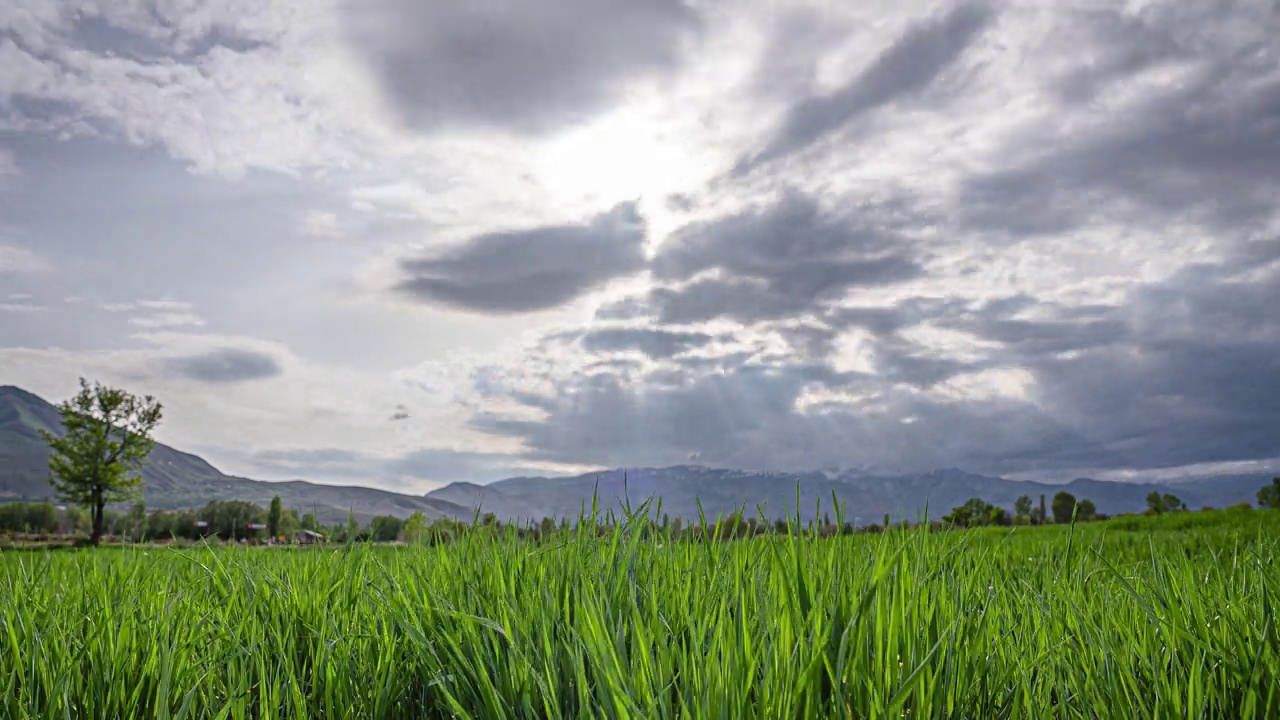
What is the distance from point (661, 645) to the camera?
80.4 inches

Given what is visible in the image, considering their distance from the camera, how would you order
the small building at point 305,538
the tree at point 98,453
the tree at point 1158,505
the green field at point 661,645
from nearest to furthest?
1. the green field at point 661,645
2. the small building at point 305,538
3. the tree at point 1158,505
4. the tree at point 98,453

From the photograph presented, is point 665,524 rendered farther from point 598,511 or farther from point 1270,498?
point 1270,498

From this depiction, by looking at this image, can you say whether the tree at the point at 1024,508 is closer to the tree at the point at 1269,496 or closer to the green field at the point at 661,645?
the tree at the point at 1269,496

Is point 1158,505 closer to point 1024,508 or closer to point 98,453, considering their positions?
point 1024,508

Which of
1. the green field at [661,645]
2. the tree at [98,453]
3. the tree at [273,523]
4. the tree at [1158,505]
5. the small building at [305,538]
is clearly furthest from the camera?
the tree at [98,453]

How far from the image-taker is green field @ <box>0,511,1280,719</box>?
204 centimetres

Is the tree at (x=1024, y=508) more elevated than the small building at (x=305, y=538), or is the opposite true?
the small building at (x=305, y=538)

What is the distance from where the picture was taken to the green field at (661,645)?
2.04m

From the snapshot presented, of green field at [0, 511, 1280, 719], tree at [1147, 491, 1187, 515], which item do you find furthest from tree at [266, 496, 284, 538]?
tree at [1147, 491, 1187, 515]

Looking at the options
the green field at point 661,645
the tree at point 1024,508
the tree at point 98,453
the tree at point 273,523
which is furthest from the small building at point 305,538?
the tree at point 98,453

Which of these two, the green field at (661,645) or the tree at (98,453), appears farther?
the tree at (98,453)

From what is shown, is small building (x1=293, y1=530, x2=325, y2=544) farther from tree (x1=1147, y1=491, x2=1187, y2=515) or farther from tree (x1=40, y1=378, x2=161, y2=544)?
tree (x1=40, y1=378, x2=161, y2=544)

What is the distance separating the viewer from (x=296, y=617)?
3.46 metres

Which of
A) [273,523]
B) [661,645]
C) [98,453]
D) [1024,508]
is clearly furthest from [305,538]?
[98,453]
